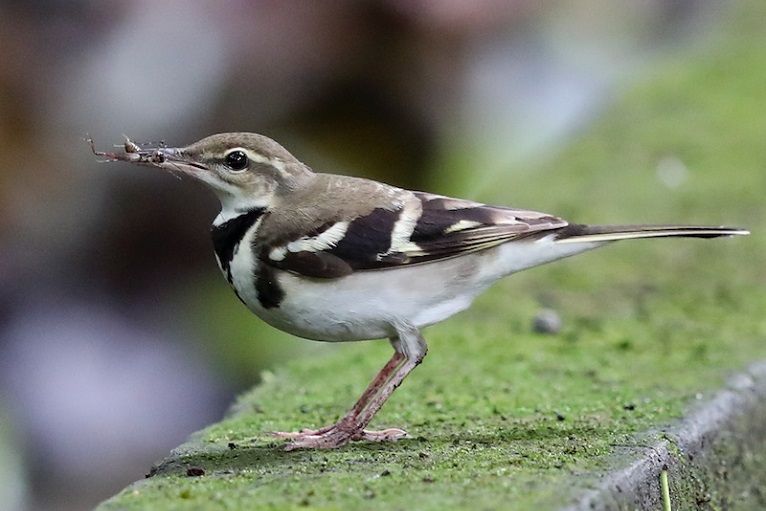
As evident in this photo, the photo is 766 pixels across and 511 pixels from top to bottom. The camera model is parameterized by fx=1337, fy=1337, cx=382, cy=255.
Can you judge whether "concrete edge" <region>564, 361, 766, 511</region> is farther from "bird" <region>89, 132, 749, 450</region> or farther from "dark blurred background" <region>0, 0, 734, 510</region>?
"dark blurred background" <region>0, 0, 734, 510</region>

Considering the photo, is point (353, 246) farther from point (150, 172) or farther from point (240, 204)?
point (150, 172)

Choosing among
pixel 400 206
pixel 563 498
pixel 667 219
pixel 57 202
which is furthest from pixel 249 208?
pixel 57 202

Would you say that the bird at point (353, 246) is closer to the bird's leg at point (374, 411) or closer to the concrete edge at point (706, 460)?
the bird's leg at point (374, 411)

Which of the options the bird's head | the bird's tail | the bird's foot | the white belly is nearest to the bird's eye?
the bird's head

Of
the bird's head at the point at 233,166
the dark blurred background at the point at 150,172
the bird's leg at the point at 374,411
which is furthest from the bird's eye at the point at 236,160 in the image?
the dark blurred background at the point at 150,172

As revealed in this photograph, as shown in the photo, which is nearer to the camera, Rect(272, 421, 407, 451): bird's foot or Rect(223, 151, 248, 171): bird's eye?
Rect(272, 421, 407, 451): bird's foot

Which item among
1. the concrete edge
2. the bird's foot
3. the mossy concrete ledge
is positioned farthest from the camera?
the bird's foot

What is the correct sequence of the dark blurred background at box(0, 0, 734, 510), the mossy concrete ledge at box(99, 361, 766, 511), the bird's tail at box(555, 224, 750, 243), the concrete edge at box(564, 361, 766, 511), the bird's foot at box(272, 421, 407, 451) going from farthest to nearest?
the dark blurred background at box(0, 0, 734, 510)
the bird's tail at box(555, 224, 750, 243)
the bird's foot at box(272, 421, 407, 451)
the concrete edge at box(564, 361, 766, 511)
the mossy concrete ledge at box(99, 361, 766, 511)

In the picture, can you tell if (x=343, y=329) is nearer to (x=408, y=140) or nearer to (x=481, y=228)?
(x=481, y=228)
